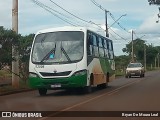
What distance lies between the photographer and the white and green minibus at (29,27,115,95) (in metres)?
20.6

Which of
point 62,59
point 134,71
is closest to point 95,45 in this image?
point 62,59

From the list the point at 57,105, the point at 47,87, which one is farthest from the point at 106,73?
the point at 57,105

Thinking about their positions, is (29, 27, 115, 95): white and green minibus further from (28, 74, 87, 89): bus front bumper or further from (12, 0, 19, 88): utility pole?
(12, 0, 19, 88): utility pole

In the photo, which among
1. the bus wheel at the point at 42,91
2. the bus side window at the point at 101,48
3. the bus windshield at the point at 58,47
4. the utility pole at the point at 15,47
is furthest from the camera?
the utility pole at the point at 15,47

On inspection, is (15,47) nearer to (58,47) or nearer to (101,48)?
(101,48)

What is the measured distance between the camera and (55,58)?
68.6 feet

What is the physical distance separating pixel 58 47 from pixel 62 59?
0.70m

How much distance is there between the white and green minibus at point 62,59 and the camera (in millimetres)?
20641

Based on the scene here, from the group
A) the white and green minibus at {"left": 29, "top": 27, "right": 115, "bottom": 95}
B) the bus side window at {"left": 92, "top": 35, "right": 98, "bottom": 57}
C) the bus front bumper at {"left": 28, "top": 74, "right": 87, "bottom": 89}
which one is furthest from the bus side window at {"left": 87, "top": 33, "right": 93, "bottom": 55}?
the bus front bumper at {"left": 28, "top": 74, "right": 87, "bottom": 89}

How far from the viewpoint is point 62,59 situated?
20844 mm

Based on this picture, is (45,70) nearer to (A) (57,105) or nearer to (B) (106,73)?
(A) (57,105)

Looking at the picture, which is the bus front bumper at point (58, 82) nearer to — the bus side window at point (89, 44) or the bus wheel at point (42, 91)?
the bus wheel at point (42, 91)

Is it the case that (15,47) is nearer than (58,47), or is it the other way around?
(58,47)

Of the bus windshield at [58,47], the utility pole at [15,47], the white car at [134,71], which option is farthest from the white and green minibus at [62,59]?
the white car at [134,71]
